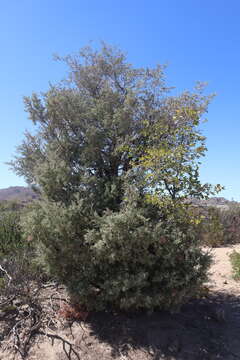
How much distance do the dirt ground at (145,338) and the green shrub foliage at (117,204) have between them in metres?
0.36

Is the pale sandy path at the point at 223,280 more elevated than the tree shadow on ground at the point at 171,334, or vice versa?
the pale sandy path at the point at 223,280

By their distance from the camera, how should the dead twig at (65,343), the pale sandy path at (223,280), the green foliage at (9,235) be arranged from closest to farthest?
the dead twig at (65,343), the pale sandy path at (223,280), the green foliage at (9,235)

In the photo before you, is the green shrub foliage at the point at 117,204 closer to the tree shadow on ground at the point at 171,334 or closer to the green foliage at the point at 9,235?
the tree shadow on ground at the point at 171,334

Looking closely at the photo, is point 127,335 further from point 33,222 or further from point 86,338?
point 33,222

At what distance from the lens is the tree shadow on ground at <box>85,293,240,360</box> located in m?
3.58

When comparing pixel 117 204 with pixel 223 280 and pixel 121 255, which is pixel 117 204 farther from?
pixel 223 280

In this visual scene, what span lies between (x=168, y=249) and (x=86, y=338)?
1.79 m

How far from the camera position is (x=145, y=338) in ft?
12.4

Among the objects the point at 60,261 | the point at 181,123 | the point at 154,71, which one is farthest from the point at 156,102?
the point at 60,261

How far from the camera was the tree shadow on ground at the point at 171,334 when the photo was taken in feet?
11.8

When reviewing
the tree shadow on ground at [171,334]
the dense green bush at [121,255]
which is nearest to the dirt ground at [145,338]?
the tree shadow on ground at [171,334]

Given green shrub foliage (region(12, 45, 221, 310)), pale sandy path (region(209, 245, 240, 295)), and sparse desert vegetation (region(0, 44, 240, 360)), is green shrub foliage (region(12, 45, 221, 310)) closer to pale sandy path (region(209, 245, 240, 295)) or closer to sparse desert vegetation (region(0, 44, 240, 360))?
sparse desert vegetation (region(0, 44, 240, 360))

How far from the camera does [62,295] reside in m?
4.80

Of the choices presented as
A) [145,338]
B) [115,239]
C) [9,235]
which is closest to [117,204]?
[115,239]
